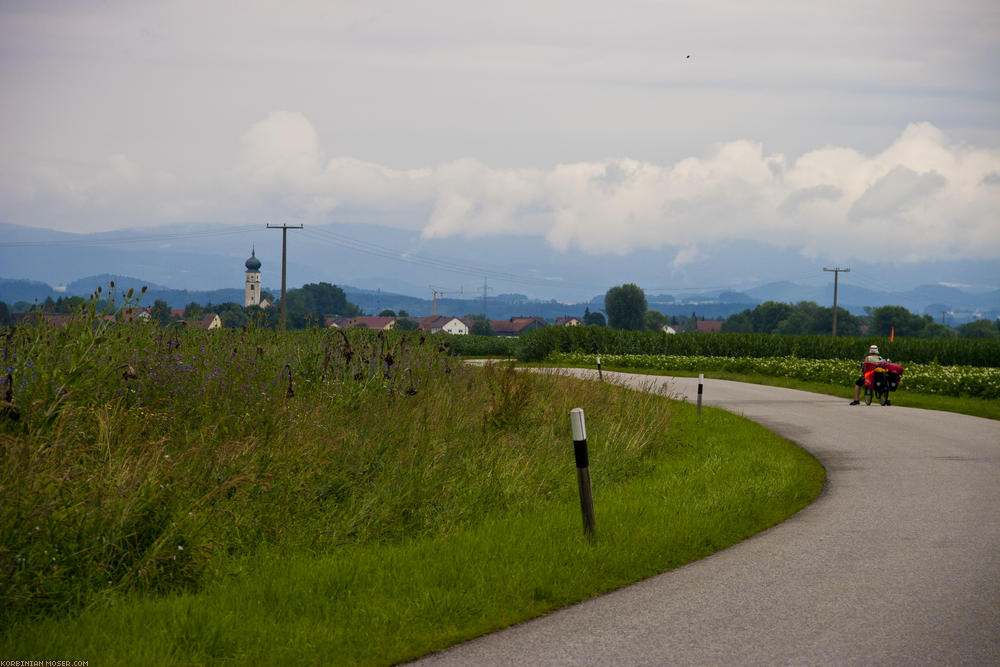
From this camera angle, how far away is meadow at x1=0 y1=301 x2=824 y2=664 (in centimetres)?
574

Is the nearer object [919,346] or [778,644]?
[778,644]

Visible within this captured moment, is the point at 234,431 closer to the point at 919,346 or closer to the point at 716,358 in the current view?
the point at 716,358

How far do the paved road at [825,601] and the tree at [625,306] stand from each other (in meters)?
160

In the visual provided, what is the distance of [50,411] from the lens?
315 inches

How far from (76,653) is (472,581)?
2.69 meters

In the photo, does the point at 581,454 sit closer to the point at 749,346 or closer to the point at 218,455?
the point at 218,455

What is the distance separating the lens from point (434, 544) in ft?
24.9

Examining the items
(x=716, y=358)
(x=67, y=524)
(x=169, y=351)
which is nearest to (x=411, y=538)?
(x=67, y=524)

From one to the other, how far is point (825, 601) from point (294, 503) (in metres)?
4.49

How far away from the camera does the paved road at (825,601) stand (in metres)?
5.43

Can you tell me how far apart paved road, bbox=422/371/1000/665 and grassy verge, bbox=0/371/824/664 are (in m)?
0.36

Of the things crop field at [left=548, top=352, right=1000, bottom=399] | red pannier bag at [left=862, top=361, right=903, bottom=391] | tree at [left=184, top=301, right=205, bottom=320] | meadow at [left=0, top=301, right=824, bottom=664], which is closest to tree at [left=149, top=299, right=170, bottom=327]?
meadow at [left=0, top=301, right=824, bottom=664]

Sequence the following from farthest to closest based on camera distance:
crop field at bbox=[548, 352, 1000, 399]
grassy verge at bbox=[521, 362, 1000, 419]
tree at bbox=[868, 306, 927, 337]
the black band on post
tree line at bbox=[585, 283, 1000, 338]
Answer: tree line at bbox=[585, 283, 1000, 338] → tree at bbox=[868, 306, 927, 337] → crop field at bbox=[548, 352, 1000, 399] → grassy verge at bbox=[521, 362, 1000, 419] → the black band on post

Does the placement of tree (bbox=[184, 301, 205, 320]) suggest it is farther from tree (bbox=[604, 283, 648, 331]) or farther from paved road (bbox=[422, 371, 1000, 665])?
tree (bbox=[604, 283, 648, 331])
